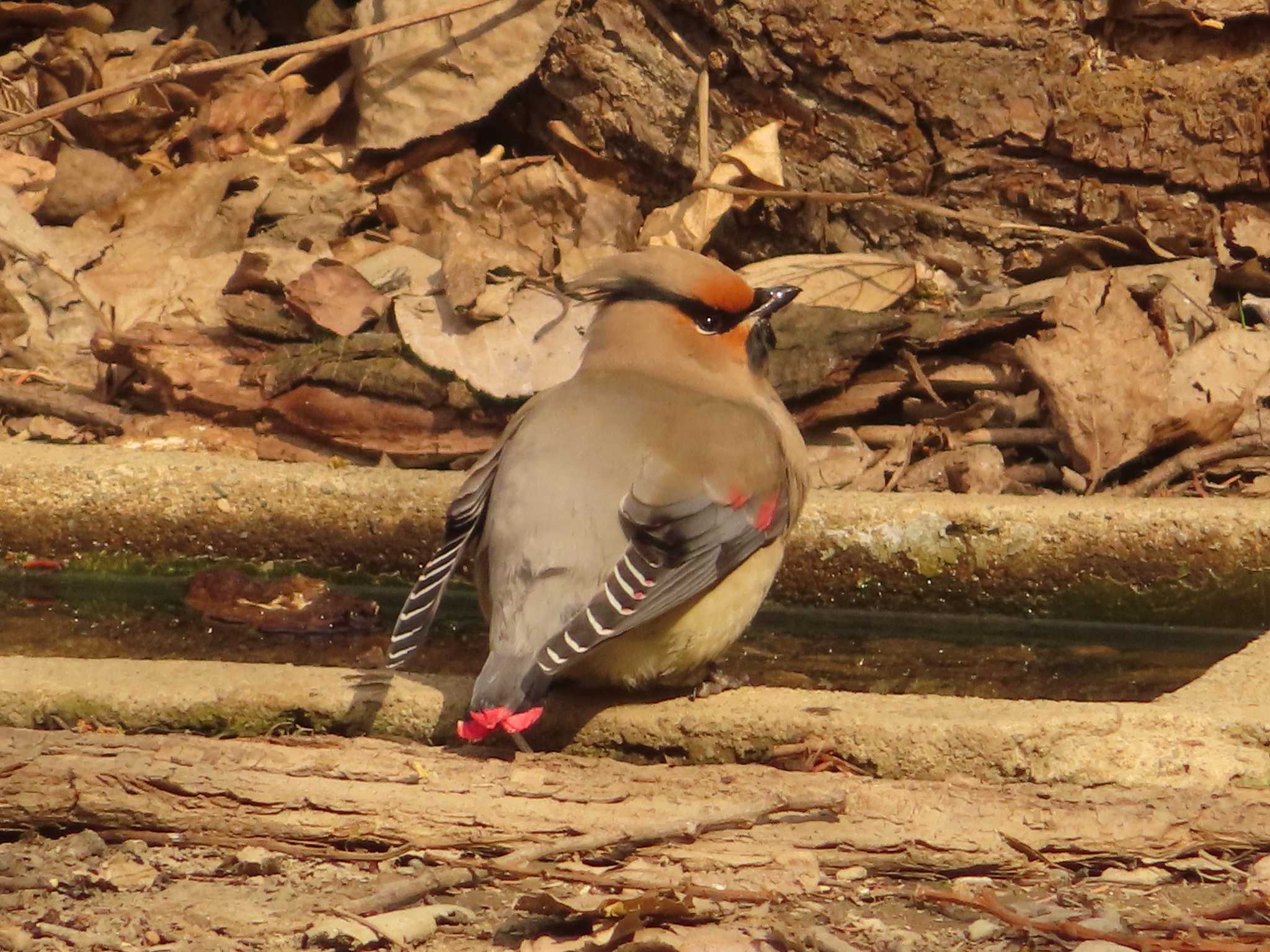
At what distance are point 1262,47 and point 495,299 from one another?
9.18 feet

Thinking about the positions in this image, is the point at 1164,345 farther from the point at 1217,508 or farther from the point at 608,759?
the point at 608,759

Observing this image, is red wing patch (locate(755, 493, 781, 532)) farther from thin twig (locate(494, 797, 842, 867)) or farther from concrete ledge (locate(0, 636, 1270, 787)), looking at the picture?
thin twig (locate(494, 797, 842, 867))

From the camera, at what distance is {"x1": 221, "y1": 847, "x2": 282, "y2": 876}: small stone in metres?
2.98

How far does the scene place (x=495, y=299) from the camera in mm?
5629

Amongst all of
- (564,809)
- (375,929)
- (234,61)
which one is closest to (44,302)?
(234,61)

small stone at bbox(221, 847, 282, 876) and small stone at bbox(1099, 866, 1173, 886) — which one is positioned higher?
small stone at bbox(1099, 866, 1173, 886)

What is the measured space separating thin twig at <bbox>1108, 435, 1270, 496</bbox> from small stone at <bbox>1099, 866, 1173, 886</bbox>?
7.71 ft

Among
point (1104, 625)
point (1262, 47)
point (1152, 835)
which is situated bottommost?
point (1104, 625)

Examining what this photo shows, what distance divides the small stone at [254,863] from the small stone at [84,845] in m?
0.22

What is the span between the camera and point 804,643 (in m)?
4.53

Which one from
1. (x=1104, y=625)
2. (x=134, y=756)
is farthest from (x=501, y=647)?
(x=1104, y=625)

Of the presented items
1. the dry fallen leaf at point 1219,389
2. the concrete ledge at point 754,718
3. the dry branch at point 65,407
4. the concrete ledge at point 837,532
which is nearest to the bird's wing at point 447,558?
the concrete ledge at point 754,718

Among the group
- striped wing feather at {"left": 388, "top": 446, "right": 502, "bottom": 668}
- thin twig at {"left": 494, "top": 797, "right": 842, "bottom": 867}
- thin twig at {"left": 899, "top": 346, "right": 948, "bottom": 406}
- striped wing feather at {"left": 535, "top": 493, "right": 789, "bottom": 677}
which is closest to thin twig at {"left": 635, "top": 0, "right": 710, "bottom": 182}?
thin twig at {"left": 899, "top": 346, "right": 948, "bottom": 406}

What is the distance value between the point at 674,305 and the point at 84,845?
186 cm
